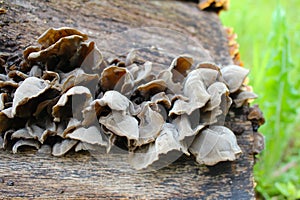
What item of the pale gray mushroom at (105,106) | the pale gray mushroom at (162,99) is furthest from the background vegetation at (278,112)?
the pale gray mushroom at (105,106)

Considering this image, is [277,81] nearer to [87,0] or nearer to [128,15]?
[128,15]

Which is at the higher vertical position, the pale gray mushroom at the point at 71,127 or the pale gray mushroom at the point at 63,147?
the pale gray mushroom at the point at 71,127

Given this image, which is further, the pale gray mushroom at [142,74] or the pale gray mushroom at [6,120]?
the pale gray mushroom at [142,74]

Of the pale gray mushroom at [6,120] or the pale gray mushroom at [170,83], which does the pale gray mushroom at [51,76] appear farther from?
the pale gray mushroom at [170,83]

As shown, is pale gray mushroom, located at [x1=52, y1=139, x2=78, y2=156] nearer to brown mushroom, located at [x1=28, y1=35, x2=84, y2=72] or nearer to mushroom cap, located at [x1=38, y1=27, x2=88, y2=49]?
brown mushroom, located at [x1=28, y1=35, x2=84, y2=72]

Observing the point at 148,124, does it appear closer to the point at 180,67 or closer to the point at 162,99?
the point at 162,99

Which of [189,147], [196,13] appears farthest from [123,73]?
[196,13]

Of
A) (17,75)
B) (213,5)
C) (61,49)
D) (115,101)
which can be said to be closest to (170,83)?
(115,101)

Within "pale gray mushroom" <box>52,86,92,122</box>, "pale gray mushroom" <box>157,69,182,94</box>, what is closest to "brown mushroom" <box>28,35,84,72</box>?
"pale gray mushroom" <box>52,86,92,122</box>

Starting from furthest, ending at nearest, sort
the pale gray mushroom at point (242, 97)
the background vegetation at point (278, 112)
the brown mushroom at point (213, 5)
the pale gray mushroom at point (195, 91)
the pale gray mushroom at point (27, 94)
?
1. the background vegetation at point (278, 112)
2. the brown mushroom at point (213, 5)
3. the pale gray mushroom at point (242, 97)
4. the pale gray mushroom at point (195, 91)
5. the pale gray mushroom at point (27, 94)
